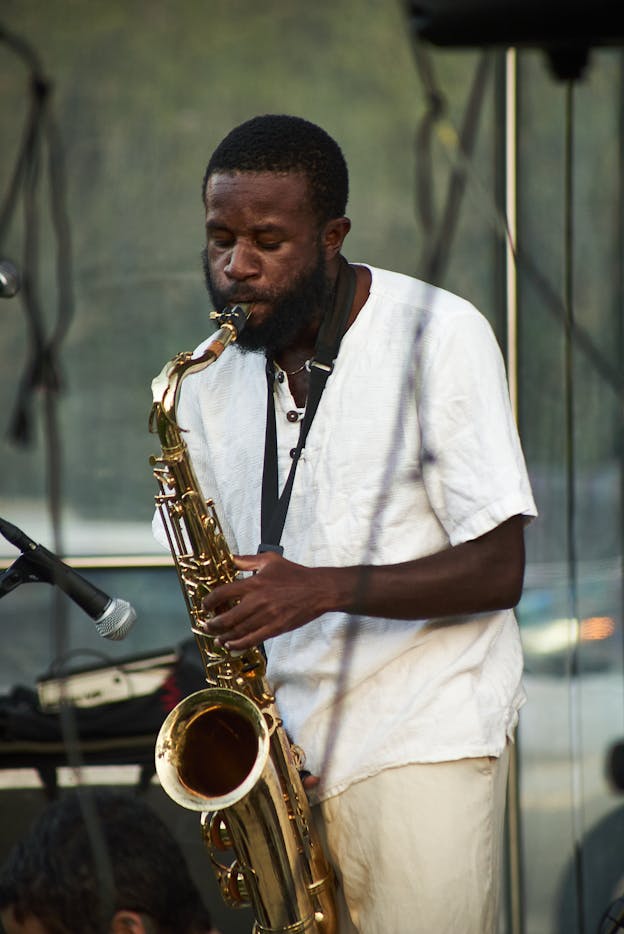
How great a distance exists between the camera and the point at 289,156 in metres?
2.25

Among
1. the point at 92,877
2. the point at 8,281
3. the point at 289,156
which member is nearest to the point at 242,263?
the point at 289,156

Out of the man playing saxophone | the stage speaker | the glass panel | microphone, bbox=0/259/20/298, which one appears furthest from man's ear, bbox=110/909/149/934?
the stage speaker

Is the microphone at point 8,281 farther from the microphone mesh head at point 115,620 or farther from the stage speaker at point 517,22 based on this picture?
the stage speaker at point 517,22

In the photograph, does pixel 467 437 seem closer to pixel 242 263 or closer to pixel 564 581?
pixel 242 263

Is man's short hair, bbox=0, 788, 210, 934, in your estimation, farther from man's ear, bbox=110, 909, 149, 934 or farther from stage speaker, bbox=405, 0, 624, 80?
stage speaker, bbox=405, 0, 624, 80

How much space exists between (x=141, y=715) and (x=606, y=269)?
169 cm

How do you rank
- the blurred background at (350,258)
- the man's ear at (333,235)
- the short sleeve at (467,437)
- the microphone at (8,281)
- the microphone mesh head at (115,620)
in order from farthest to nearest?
1. the blurred background at (350,258)
2. the man's ear at (333,235)
3. the microphone mesh head at (115,620)
4. the short sleeve at (467,437)
5. the microphone at (8,281)

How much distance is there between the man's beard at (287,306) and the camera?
2.21m

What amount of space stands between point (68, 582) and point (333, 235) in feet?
2.50

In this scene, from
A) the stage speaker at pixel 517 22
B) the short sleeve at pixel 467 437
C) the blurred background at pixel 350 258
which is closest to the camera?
the stage speaker at pixel 517 22

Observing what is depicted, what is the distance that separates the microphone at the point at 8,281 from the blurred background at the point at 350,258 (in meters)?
1.60

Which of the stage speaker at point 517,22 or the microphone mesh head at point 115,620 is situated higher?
the stage speaker at point 517,22

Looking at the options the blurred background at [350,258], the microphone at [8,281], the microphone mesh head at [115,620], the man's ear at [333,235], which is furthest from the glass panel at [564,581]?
the microphone at [8,281]

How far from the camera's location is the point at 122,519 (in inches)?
156
